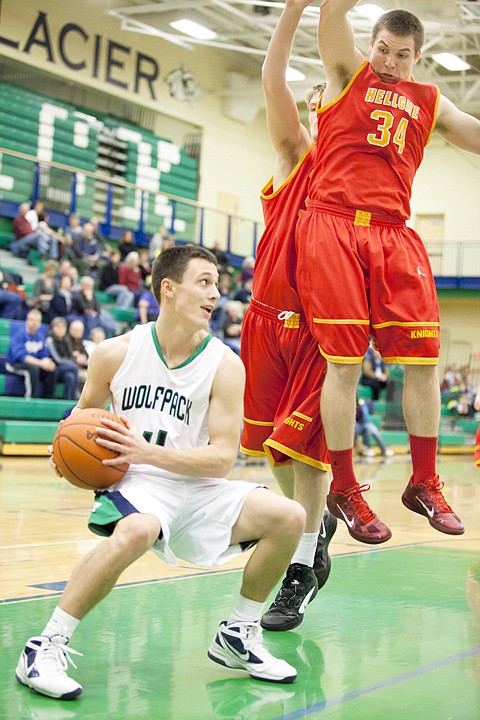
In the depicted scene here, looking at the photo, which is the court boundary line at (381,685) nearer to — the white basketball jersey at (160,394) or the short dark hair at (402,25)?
the white basketball jersey at (160,394)

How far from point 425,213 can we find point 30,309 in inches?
650

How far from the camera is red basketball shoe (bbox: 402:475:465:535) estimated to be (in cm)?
380

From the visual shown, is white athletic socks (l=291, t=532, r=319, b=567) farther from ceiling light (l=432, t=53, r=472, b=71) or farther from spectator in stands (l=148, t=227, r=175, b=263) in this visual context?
ceiling light (l=432, t=53, r=472, b=71)

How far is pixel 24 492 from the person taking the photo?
824cm

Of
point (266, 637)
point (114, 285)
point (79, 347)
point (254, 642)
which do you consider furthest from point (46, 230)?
point (254, 642)

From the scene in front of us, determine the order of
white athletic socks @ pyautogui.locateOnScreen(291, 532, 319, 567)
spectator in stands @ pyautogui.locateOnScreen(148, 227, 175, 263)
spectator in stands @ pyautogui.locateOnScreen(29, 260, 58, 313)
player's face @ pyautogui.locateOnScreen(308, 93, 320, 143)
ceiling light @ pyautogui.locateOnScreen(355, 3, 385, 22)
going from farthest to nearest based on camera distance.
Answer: spectator in stands @ pyautogui.locateOnScreen(148, 227, 175, 263) → ceiling light @ pyautogui.locateOnScreen(355, 3, 385, 22) → spectator in stands @ pyautogui.locateOnScreen(29, 260, 58, 313) → player's face @ pyautogui.locateOnScreen(308, 93, 320, 143) → white athletic socks @ pyautogui.locateOnScreen(291, 532, 319, 567)

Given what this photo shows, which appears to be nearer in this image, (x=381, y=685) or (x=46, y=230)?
(x=381, y=685)

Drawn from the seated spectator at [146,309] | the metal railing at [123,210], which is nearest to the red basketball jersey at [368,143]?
the seated spectator at [146,309]

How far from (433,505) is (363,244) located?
41.7 inches

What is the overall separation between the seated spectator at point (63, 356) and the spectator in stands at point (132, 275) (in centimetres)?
346

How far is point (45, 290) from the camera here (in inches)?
539

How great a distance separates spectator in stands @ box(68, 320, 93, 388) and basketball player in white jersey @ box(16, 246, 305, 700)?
9.50 meters

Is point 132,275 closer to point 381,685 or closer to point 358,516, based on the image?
point 358,516

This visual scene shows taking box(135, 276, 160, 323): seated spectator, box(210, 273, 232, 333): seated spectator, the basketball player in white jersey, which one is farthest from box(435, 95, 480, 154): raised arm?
box(135, 276, 160, 323): seated spectator
